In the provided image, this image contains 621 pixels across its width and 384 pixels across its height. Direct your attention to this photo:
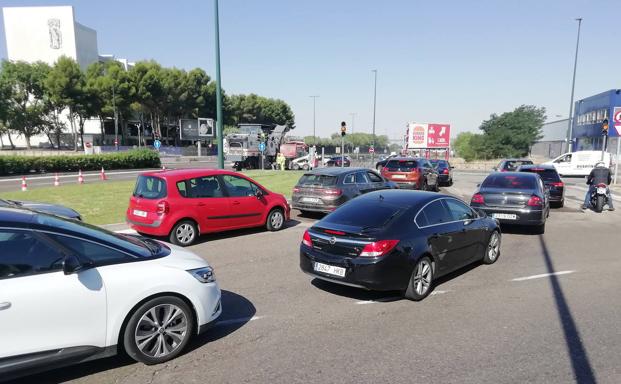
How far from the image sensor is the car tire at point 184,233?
8.34 metres

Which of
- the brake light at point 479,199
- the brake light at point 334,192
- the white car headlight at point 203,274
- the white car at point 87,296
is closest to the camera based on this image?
the white car at point 87,296

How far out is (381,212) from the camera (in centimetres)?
580

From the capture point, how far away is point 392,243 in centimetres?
522

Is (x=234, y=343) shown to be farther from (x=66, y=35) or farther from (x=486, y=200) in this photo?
(x=66, y=35)

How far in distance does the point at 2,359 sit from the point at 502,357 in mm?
4232

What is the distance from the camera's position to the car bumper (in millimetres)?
5125

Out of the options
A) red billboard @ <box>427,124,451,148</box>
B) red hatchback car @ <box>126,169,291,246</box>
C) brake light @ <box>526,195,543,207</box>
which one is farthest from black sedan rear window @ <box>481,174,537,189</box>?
red billboard @ <box>427,124,451,148</box>

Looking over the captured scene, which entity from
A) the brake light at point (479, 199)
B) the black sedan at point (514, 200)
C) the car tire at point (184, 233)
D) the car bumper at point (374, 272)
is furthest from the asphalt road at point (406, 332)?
the brake light at point (479, 199)

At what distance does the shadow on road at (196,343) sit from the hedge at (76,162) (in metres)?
28.3

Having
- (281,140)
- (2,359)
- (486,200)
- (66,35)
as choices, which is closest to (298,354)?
(2,359)

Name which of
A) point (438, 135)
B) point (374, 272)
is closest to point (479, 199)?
point (374, 272)

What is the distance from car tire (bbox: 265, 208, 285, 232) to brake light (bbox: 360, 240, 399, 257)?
5.23 metres

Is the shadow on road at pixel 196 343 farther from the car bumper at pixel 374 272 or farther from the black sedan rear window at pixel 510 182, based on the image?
the black sedan rear window at pixel 510 182

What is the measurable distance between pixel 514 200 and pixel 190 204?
7548mm
